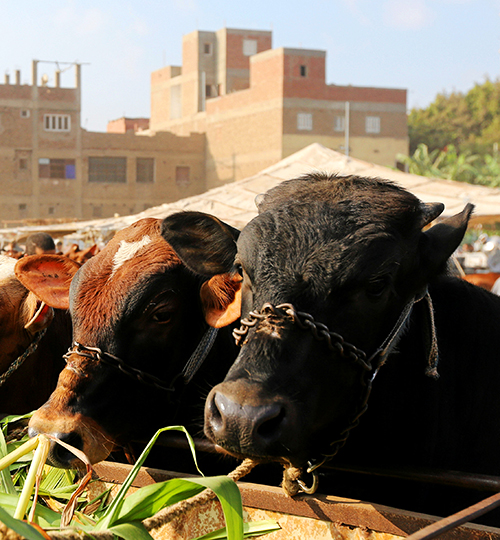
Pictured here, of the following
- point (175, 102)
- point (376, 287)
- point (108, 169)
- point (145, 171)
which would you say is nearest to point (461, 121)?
point (175, 102)

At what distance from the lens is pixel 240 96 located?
52969 mm

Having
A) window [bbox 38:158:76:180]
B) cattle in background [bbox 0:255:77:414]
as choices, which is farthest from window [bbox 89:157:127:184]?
cattle in background [bbox 0:255:77:414]

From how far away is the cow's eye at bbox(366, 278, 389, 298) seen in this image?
2271mm

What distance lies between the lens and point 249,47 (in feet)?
204

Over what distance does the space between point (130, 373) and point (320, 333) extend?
96cm

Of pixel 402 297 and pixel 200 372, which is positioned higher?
pixel 402 297

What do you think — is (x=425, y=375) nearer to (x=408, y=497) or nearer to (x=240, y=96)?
(x=408, y=497)

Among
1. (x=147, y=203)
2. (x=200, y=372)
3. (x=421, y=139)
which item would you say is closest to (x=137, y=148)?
(x=147, y=203)

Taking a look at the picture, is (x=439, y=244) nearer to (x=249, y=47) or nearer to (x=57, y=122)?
(x=57, y=122)

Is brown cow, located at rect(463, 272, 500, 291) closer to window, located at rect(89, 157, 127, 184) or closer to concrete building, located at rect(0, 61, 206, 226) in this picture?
concrete building, located at rect(0, 61, 206, 226)

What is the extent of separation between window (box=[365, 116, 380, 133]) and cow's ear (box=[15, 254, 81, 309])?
5100 centimetres

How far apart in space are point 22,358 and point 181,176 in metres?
52.0

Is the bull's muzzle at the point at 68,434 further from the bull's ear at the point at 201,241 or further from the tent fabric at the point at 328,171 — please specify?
the tent fabric at the point at 328,171

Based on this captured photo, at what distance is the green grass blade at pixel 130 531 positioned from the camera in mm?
1923
